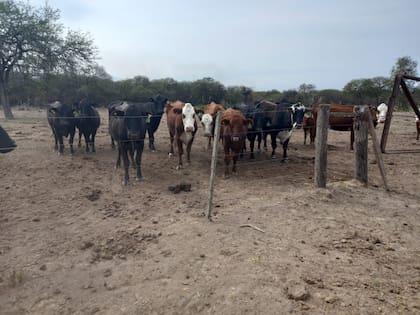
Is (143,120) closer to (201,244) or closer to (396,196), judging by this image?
(201,244)

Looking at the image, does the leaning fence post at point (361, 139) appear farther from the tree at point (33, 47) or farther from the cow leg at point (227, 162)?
the tree at point (33, 47)

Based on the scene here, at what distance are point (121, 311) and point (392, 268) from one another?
288 centimetres

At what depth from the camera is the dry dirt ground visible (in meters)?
3.05

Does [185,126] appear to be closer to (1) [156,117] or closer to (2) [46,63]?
(1) [156,117]

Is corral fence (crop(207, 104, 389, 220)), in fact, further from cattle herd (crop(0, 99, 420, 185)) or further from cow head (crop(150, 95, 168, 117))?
cow head (crop(150, 95, 168, 117))

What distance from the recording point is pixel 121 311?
2.96m

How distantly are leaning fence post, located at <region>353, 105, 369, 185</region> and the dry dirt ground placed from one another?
394 millimetres

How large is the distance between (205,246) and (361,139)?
4096 mm

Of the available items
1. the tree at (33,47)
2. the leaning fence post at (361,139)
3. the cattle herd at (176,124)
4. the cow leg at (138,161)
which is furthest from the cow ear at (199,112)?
the tree at (33,47)

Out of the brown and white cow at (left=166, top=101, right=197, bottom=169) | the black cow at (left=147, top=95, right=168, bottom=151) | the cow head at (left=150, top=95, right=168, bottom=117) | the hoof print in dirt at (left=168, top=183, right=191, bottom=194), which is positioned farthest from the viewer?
the cow head at (left=150, top=95, right=168, bottom=117)

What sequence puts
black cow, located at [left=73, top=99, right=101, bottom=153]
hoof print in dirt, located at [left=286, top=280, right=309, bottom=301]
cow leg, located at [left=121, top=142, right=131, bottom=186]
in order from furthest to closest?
black cow, located at [left=73, top=99, right=101, bottom=153]
cow leg, located at [left=121, top=142, right=131, bottom=186]
hoof print in dirt, located at [left=286, top=280, right=309, bottom=301]

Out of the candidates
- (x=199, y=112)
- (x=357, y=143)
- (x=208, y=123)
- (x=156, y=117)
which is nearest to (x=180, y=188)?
(x=208, y=123)

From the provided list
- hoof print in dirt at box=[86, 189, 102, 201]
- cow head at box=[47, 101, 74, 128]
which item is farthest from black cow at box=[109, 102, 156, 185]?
cow head at box=[47, 101, 74, 128]

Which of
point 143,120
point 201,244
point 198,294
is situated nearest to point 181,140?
point 143,120
